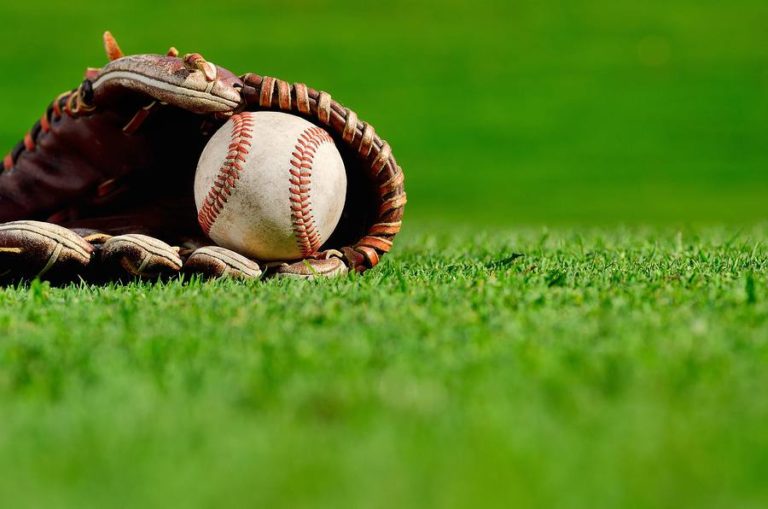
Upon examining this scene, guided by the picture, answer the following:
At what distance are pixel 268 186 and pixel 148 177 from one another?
0.93 m

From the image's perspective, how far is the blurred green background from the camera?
13.3 metres

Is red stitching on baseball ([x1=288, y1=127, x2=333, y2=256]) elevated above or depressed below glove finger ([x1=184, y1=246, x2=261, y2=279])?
above

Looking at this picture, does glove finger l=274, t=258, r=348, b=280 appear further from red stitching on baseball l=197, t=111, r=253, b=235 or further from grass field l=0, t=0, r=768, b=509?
red stitching on baseball l=197, t=111, r=253, b=235

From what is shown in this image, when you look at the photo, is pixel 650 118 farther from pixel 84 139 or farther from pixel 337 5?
pixel 84 139

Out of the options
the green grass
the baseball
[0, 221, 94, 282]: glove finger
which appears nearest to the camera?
the green grass

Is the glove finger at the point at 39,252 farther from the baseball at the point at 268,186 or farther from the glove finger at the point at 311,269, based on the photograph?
the glove finger at the point at 311,269

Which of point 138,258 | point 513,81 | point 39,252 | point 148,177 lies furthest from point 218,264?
point 513,81

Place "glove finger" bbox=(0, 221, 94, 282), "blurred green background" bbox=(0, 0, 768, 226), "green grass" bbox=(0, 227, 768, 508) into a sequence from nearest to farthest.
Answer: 1. "green grass" bbox=(0, 227, 768, 508)
2. "glove finger" bbox=(0, 221, 94, 282)
3. "blurred green background" bbox=(0, 0, 768, 226)

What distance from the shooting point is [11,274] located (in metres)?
3.00

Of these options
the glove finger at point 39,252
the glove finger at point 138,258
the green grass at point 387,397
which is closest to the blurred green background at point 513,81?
the glove finger at point 138,258

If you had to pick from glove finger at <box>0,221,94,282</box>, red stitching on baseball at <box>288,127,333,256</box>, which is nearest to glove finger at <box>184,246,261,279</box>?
red stitching on baseball at <box>288,127,333,256</box>

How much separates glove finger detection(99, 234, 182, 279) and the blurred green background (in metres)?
7.48

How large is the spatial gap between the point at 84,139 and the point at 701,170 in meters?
12.0

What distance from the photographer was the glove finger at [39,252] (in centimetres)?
291
